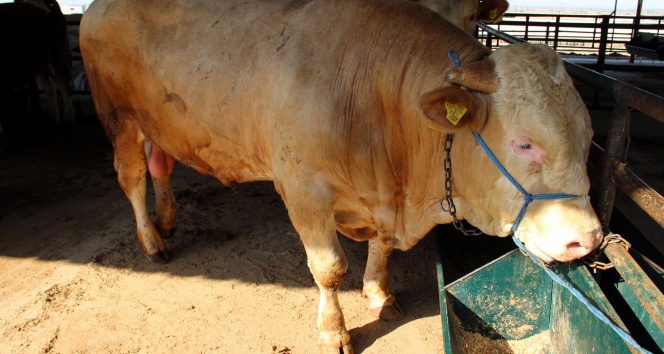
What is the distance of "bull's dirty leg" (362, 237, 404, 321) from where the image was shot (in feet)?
11.9

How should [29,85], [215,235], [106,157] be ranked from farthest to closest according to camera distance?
[29,85]
[106,157]
[215,235]

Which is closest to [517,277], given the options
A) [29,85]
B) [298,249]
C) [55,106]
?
[298,249]

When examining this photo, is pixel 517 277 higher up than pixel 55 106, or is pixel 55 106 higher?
pixel 517 277

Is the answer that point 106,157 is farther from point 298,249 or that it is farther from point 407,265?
point 407,265

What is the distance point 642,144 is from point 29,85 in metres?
8.99

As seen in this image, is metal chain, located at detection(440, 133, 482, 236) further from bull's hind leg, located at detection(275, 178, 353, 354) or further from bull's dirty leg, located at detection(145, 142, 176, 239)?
bull's dirty leg, located at detection(145, 142, 176, 239)

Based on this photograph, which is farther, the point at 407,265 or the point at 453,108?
the point at 407,265

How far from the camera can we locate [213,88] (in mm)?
3314

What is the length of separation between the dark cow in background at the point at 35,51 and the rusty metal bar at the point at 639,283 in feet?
25.8

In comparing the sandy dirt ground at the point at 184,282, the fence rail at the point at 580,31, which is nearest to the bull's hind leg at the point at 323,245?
the sandy dirt ground at the point at 184,282

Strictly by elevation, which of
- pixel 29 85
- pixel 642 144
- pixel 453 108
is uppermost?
pixel 453 108

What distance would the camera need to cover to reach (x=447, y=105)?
2.28 metres

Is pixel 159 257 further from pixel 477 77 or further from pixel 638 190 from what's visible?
pixel 638 190

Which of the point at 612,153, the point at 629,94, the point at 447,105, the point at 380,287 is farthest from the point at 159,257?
the point at 629,94
